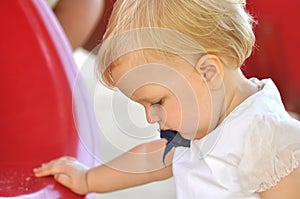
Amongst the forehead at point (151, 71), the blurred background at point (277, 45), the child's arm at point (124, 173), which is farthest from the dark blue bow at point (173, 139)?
the blurred background at point (277, 45)

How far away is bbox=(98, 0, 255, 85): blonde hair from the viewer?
72cm

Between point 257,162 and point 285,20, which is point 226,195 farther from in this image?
point 285,20

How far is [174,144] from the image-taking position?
2.86ft

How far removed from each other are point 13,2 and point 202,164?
46cm

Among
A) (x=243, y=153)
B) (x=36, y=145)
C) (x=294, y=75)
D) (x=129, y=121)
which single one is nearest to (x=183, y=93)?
(x=243, y=153)

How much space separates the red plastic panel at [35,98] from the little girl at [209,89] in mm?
264

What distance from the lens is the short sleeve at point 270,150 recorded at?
73 centimetres

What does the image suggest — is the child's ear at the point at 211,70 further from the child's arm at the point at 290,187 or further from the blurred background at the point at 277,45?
the blurred background at the point at 277,45

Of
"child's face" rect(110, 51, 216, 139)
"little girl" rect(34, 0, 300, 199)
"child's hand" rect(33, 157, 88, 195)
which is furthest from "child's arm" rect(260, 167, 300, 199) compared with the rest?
"child's hand" rect(33, 157, 88, 195)

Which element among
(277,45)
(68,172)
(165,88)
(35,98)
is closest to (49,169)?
(68,172)

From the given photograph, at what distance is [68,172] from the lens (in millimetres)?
939

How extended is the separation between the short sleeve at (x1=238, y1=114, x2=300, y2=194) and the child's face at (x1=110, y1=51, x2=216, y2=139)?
0.06 metres

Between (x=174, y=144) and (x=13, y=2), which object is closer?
(x=174, y=144)

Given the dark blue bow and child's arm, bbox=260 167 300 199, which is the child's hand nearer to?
the dark blue bow
